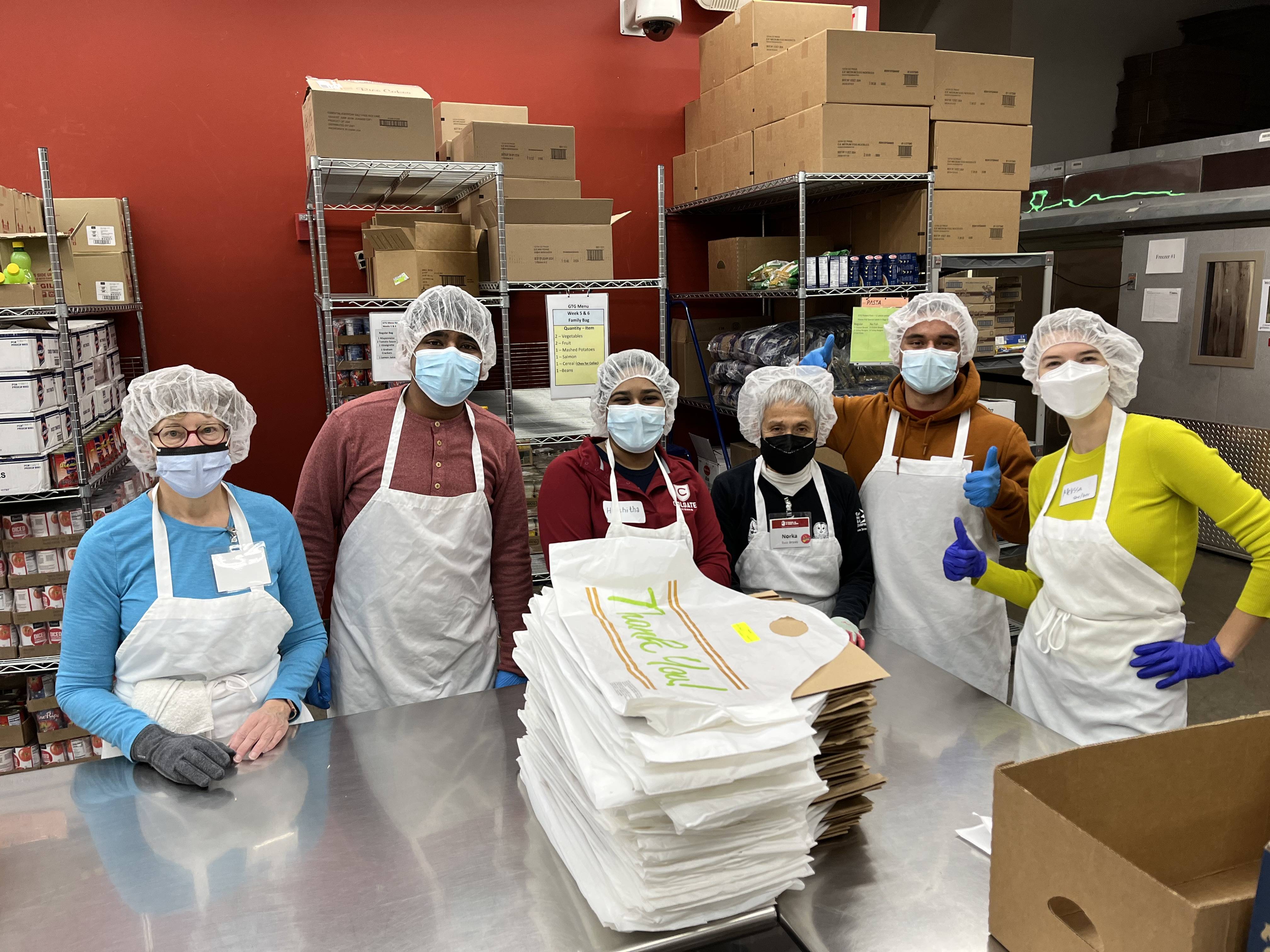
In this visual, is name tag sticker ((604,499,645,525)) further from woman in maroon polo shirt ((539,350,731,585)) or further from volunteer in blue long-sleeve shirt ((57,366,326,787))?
volunteer in blue long-sleeve shirt ((57,366,326,787))

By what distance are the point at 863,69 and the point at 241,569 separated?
3407mm

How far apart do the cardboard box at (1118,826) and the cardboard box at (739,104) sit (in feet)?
12.8

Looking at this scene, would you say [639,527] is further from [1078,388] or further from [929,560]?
[1078,388]

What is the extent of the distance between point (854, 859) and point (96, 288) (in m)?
3.91

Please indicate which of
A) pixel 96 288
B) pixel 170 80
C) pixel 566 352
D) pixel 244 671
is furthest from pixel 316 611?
pixel 170 80

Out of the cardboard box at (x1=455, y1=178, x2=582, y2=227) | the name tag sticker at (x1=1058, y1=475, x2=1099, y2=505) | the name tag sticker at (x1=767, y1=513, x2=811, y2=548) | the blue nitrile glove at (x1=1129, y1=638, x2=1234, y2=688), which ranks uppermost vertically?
the cardboard box at (x1=455, y1=178, x2=582, y2=227)

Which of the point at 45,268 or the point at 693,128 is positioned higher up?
the point at 693,128

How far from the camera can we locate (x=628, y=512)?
240 centimetres

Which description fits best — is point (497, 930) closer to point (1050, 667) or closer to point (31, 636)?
point (1050, 667)

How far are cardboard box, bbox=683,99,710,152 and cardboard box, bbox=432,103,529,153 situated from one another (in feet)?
3.44

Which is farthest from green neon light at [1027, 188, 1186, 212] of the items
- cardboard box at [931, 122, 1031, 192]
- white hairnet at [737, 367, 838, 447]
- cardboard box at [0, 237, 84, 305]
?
cardboard box at [0, 237, 84, 305]

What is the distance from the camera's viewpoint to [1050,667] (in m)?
2.20

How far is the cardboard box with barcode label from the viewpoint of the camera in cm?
371

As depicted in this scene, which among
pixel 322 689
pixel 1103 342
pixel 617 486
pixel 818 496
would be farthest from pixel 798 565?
pixel 322 689
